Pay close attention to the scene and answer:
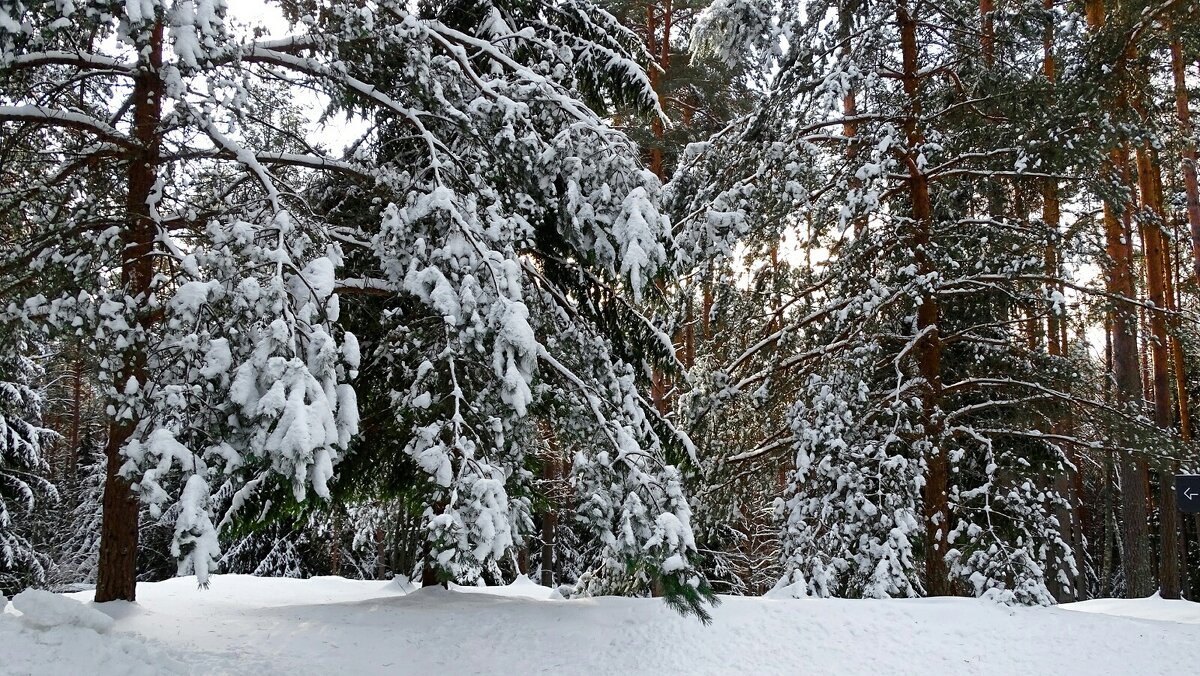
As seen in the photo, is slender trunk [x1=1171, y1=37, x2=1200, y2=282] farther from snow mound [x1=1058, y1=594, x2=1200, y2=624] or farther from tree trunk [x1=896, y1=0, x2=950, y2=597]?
snow mound [x1=1058, y1=594, x2=1200, y2=624]

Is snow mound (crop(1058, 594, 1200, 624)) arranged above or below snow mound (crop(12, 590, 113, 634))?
below

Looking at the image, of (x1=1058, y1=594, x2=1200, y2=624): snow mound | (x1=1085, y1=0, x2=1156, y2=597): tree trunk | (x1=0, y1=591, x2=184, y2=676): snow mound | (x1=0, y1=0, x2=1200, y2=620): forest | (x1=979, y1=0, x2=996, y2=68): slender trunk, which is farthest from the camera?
(x1=1085, y1=0, x2=1156, y2=597): tree trunk

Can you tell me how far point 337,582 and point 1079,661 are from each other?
9.69 m

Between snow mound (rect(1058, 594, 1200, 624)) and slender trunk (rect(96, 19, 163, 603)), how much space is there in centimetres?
886

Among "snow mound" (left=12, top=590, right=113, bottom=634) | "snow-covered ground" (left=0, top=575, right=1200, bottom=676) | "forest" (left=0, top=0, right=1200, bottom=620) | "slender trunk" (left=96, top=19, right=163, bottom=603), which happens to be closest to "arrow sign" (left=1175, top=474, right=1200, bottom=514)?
"forest" (left=0, top=0, right=1200, bottom=620)

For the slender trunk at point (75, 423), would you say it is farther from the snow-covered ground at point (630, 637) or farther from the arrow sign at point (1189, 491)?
the arrow sign at point (1189, 491)

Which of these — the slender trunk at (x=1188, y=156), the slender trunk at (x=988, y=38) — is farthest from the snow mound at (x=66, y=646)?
the slender trunk at (x=1188, y=156)

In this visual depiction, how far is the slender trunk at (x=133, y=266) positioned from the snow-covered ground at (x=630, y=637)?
11.4 inches

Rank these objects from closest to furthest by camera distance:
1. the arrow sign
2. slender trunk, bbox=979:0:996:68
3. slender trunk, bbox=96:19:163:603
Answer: slender trunk, bbox=96:19:163:603, the arrow sign, slender trunk, bbox=979:0:996:68

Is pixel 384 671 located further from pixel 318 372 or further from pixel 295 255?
pixel 295 255

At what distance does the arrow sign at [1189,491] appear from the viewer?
734 cm

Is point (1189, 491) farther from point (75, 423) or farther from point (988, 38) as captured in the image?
point (75, 423)

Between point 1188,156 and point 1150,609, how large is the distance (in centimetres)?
632

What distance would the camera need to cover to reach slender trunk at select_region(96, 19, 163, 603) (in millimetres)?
5496
